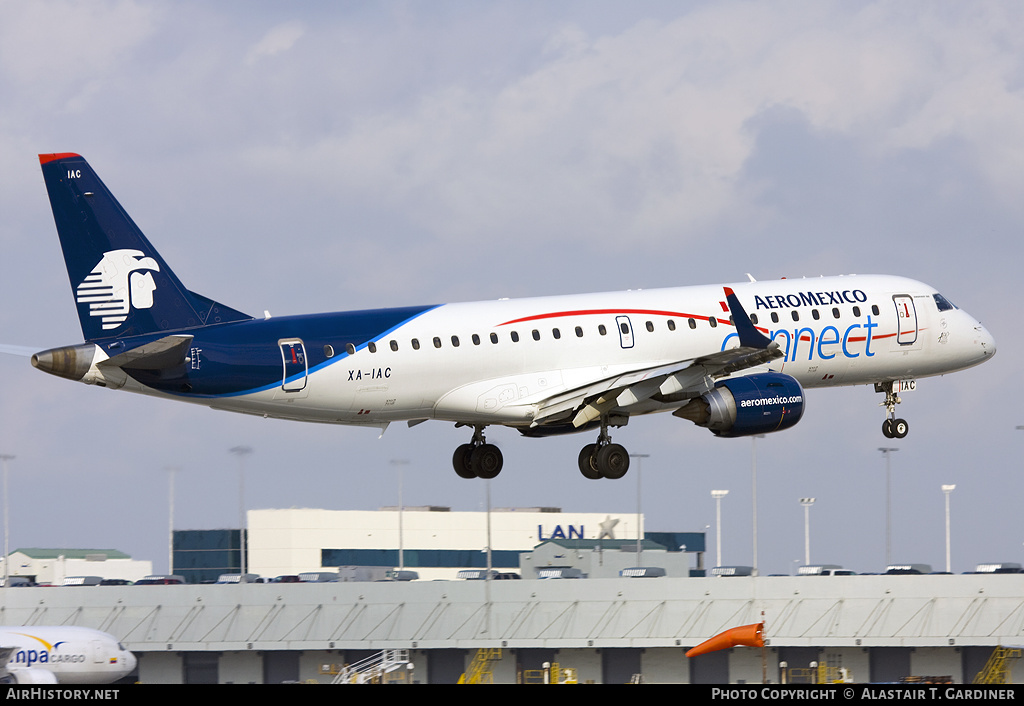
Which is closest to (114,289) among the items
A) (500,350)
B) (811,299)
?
(500,350)

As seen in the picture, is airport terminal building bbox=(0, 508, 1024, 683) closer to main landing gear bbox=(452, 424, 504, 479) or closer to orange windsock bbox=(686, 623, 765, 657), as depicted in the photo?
orange windsock bbox=(686, 623, 765, 657)

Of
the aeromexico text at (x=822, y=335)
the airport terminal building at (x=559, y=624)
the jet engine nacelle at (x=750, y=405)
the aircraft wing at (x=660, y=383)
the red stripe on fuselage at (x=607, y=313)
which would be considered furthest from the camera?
the airport terminal building at (x=559, y=624)

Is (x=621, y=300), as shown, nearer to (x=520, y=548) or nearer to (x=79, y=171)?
(x=79, y=171)

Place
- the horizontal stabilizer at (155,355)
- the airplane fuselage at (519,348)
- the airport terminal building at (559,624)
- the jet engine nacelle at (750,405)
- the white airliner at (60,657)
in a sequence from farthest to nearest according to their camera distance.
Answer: the airport terminal building at (559,624)
the white airliner at (60,657)
the jet engine nacelle at (750,405)
the airplane fuselage at (519,348)
the horizontal stabilizer at (155,355)

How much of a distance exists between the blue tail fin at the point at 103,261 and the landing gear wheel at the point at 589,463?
1323 centimetres

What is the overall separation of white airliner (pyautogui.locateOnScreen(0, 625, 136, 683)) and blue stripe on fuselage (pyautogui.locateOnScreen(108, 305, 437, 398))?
67.9 feet

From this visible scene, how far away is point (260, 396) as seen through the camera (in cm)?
4144

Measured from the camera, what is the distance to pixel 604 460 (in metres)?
46.0

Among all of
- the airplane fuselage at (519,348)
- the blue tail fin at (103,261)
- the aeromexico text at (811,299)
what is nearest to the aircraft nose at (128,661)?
the airplane fuselage at (519,348)

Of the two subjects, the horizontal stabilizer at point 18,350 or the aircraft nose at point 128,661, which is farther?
the aircraft nose at point 128,661

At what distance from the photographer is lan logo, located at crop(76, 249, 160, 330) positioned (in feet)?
132

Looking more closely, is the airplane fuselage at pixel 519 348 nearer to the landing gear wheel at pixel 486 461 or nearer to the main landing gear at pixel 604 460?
the main landing gear at pixel 604 460

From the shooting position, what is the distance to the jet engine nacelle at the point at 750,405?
4466 centimetres
